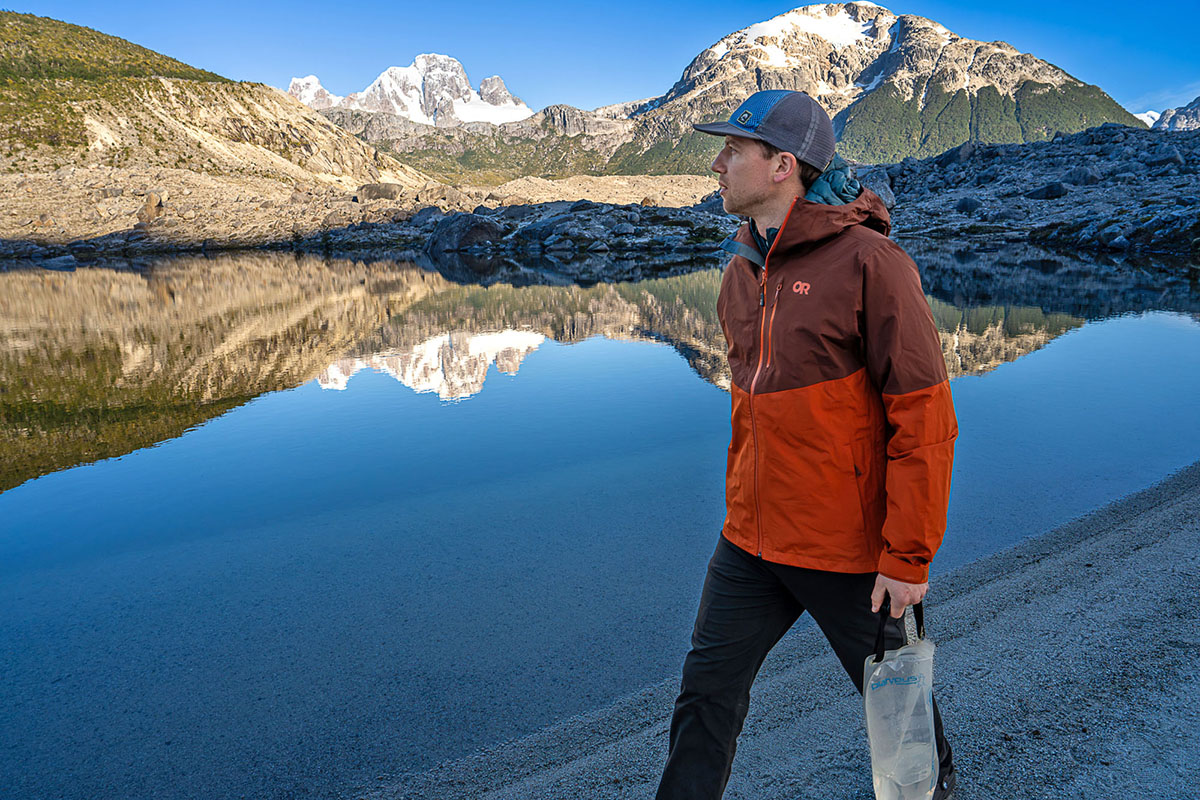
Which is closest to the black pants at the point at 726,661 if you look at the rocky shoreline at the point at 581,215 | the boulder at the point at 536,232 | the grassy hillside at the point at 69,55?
the rocky shoreline at the point at 581,215

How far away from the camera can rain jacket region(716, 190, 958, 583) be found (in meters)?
2.70

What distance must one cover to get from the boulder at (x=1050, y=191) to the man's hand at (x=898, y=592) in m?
85.2

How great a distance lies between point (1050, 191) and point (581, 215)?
47.4m

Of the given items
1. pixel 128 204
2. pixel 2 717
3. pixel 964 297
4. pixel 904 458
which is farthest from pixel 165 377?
pixel 128 204

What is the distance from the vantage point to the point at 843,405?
2.89 meters

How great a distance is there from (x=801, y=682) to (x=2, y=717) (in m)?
5.31

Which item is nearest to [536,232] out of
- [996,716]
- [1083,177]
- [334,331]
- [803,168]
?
[334,331]

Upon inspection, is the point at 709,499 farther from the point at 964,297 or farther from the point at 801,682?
the point at 964,297

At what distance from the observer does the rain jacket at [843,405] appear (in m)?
2.70

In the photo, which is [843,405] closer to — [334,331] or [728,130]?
[728,130]

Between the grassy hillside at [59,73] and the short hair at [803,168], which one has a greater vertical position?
the grassy hillside at [59,73]

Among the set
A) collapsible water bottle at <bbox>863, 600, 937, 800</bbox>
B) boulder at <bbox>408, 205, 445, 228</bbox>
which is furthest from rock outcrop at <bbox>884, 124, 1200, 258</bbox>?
boulder at <bbox>408, 205, 445, 228</bbox>

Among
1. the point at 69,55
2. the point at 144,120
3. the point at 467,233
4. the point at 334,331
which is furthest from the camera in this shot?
the point at 69,55

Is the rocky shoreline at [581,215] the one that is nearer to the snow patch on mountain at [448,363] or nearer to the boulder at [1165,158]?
the boulder at [1165,158]
